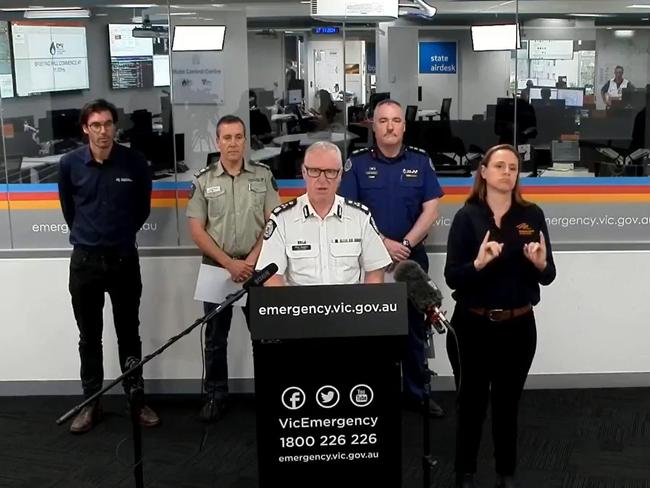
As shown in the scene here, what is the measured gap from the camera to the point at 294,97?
4555 mm

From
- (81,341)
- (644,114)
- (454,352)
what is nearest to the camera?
(454,352)

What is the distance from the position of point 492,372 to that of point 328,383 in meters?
0.92

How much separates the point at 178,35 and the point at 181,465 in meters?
2.39

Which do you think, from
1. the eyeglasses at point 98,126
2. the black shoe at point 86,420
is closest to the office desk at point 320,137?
the eyeglasses at point 98,126

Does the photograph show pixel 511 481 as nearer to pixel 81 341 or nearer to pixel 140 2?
pixel 81 341

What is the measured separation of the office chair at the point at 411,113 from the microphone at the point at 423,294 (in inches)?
79.9

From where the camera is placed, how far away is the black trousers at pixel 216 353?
Answer: 4.39 meters

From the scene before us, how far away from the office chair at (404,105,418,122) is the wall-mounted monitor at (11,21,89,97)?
6.14ft

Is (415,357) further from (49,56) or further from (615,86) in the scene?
(49,56)

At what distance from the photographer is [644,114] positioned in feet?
15.1

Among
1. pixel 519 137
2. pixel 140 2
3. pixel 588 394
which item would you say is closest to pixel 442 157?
pixel 519 137

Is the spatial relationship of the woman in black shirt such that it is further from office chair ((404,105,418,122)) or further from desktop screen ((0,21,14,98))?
desktop screen ((0,21,14,98))

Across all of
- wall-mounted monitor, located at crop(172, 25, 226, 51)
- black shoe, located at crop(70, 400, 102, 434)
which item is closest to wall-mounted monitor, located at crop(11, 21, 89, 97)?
wall-mounted monitor, located at crop(172, 25, 226, 51)

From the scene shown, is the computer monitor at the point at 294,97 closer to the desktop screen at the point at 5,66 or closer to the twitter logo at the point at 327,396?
the desktop screen at the point at 5,66
